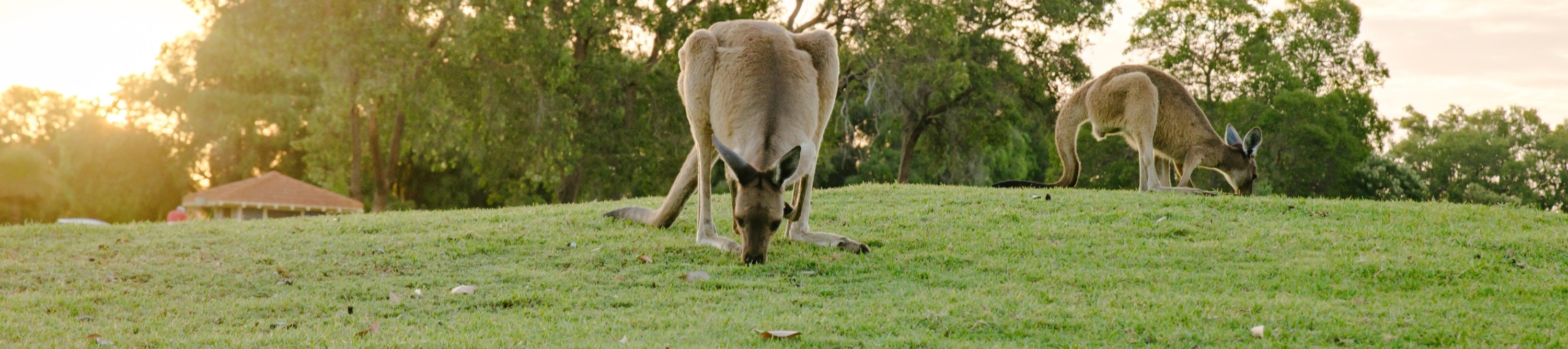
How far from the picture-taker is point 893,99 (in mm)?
29062

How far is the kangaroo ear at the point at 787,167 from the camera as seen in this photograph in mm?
7434

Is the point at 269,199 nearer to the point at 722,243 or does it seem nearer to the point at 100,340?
the point at 722,243

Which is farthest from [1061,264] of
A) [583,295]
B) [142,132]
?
[142,132]

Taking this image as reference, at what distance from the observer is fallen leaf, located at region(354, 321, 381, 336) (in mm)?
6407

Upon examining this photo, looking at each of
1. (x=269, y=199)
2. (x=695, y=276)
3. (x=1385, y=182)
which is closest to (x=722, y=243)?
(x=695, y=276)

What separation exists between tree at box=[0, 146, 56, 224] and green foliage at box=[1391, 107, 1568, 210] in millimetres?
57288

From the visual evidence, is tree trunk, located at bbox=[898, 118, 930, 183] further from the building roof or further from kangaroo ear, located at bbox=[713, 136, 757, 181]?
kangaroo ear, located at bbox=[713, 136, 757, 181]

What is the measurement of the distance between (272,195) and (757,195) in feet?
102

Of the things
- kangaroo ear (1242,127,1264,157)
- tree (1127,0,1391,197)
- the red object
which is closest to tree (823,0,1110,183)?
tree (1127,0,1391,197)

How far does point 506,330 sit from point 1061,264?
4.42 metres

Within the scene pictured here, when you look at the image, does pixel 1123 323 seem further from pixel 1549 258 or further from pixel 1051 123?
pixel 1051 123

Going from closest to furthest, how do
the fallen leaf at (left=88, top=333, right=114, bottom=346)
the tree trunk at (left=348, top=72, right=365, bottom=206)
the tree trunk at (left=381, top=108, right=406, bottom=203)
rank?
the fallen leaf at (left=88, top=333, right=114, bottom=346) → the tree trunk at (left=381, top=108, right=406, bottom=203) → the tree trunk at (left=348, top=72, right=365, bottom=206)

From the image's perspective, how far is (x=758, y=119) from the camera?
27.1 feet

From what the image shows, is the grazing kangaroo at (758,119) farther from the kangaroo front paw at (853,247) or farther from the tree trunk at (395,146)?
the tree trunk at (395,146)
